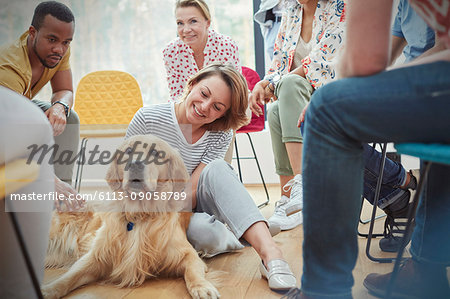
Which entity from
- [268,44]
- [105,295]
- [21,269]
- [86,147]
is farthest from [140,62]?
[21,269]

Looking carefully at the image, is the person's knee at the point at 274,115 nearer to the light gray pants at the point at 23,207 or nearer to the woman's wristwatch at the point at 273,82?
the woman's wristwatch at the point at 273,82

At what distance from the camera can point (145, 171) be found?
A: 4.14 feet


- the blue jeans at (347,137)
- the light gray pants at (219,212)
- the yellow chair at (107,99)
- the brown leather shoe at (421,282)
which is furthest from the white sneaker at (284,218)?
the yellow chair at (107,99)

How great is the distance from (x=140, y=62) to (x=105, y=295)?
281cm

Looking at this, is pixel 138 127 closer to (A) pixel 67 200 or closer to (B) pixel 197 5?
(A) pixel 67 200

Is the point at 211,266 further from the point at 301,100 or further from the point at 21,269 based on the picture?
the point at 301,100

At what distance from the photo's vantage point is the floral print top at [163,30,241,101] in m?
2.22

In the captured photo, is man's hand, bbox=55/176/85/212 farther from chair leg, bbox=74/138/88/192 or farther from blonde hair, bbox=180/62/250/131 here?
blonde hair, bbox=180/62/250/131

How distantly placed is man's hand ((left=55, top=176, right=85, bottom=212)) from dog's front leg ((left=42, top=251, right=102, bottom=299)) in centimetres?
22

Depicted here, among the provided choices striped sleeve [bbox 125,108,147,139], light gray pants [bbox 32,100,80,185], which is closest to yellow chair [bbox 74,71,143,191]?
light gray pants [bbox 32,100,80,185]

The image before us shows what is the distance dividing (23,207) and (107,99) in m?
2.00

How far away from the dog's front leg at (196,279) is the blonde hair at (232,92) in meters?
0.58

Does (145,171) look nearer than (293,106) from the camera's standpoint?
Yes

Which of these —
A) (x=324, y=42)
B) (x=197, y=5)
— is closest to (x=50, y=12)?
(x=197, y=5)
